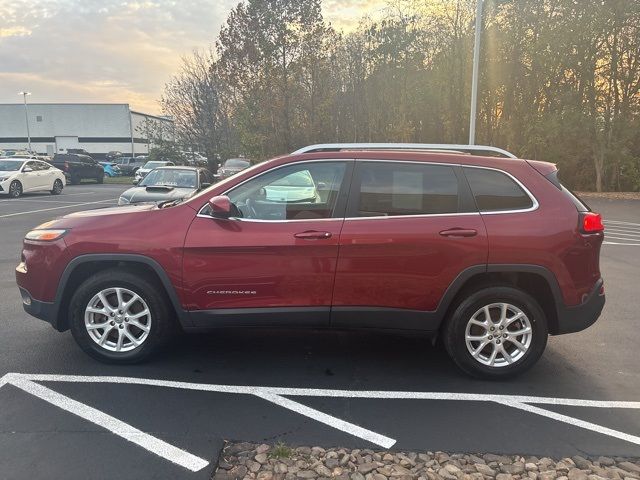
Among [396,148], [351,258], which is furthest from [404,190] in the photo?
[351,258]

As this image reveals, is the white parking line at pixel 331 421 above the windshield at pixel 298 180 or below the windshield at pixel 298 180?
below

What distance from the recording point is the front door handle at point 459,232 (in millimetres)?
3842

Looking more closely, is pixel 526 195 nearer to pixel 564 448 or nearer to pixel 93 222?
pixel 564 448

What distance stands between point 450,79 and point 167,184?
719 inches

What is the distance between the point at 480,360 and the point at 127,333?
2882 mm

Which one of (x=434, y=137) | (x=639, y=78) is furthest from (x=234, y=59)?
(x=639, y=78)

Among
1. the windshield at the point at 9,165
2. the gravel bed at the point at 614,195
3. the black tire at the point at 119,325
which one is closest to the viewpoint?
the black tire at the point at 119,325

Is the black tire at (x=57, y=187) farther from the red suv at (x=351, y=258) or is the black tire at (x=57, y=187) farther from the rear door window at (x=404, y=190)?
the rear door window at (x=404, y=190)

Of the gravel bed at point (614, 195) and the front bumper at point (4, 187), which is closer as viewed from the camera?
the front bumper at point (4, 187)

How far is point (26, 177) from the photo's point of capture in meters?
20.5

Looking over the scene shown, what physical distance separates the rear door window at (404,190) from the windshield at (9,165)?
20.6 metres

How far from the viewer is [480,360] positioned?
401 cm

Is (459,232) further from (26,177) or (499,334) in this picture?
(26,177)

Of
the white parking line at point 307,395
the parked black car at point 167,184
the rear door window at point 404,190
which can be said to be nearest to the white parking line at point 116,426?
the white parking line at point 307,395
